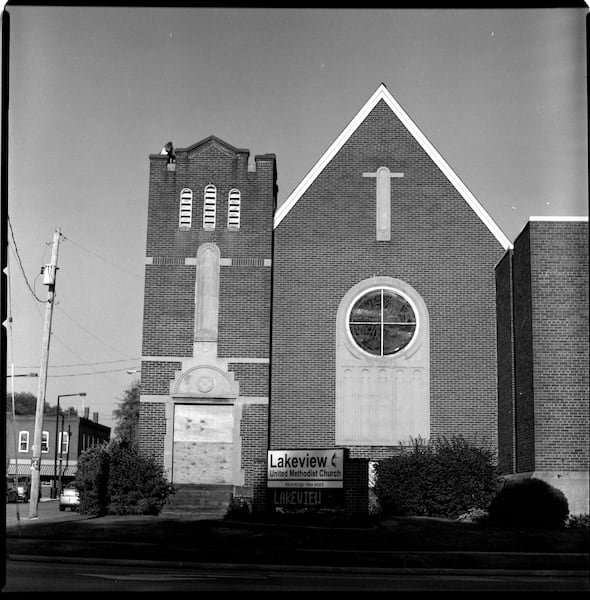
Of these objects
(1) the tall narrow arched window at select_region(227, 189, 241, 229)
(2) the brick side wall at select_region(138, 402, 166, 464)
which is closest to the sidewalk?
(2) the brick side wall at select_region(138, 402, 166, 464)

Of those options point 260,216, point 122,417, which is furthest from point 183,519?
point 122,417

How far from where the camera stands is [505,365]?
91.8 feet

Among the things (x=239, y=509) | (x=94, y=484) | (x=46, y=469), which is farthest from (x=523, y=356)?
(x=46, y=469)

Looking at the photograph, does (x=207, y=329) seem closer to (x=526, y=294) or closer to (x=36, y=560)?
(x=526, y=294)

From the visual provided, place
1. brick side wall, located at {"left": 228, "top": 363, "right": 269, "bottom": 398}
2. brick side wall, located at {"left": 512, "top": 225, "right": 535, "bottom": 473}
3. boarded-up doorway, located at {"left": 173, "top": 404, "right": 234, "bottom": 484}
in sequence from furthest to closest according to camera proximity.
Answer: brick side wall, located at {"left": 228, "top": 363, "right": 269, "bottom": 398}, boarded-up doorway, located at {"left": 173, "top": 404, "right": 234, "bottom": 484}, brick side wall, located at {"left": 512, "top": 225, "right": 535, "bottom": 473}

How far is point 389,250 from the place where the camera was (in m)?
29.9

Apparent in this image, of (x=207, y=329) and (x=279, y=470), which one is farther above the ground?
(x=207, y=329)

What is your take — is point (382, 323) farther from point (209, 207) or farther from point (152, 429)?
point (152, 429)

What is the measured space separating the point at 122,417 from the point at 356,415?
61501 mm

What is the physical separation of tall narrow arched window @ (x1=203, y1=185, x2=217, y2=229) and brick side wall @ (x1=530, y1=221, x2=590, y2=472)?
1034 centimetres

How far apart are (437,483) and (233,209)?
10.7 meters

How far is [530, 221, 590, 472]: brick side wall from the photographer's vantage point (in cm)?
2406

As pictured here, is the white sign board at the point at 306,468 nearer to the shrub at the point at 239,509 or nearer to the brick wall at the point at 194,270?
the shrub at the point at 239,509

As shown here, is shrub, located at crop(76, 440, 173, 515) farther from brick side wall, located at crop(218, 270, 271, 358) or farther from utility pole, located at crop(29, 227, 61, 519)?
brick side wall, located at crop(218, 270, 271, 358)
